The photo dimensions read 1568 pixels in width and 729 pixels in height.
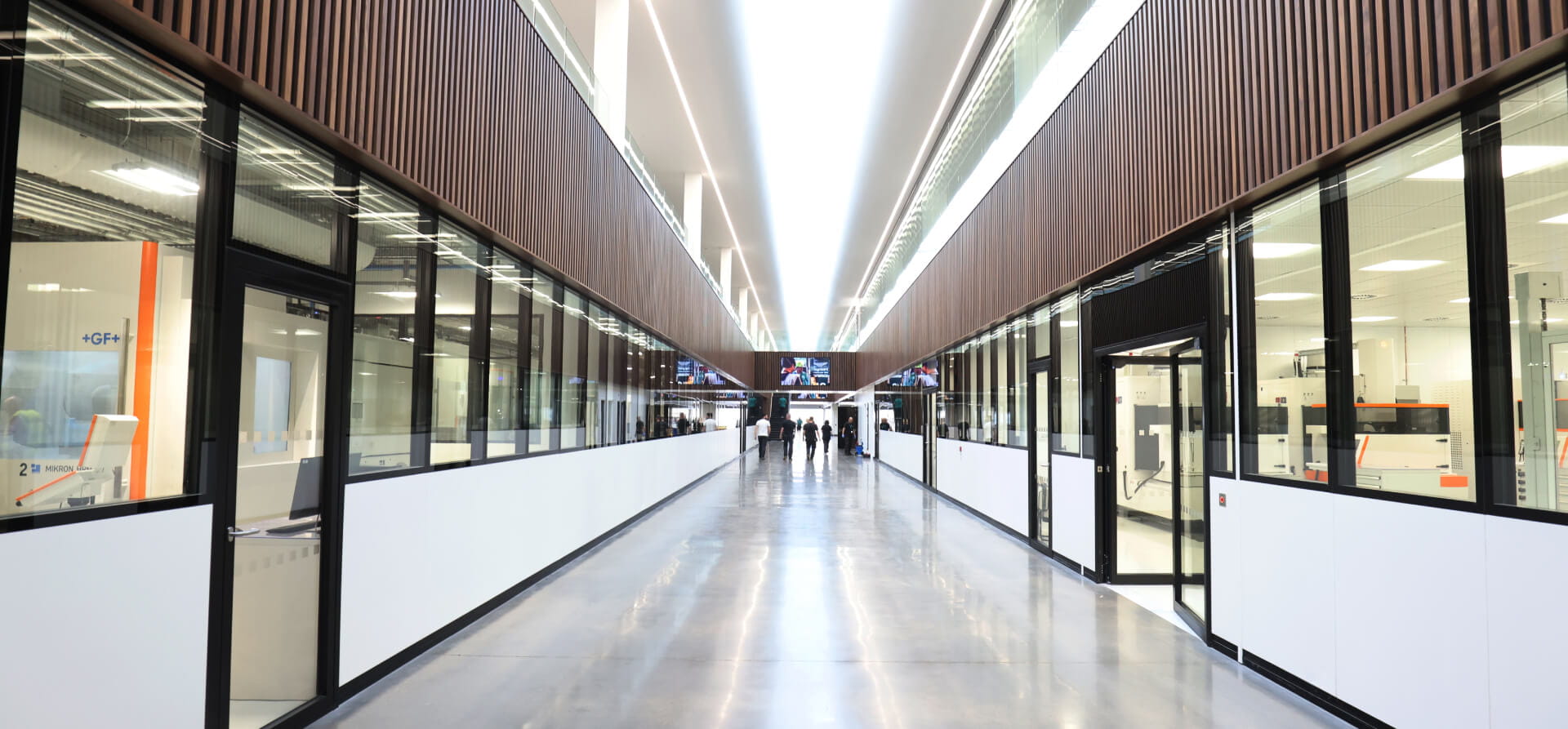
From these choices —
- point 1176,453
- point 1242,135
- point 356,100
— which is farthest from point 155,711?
point 1176,453

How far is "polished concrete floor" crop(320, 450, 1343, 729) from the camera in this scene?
13.0 ft

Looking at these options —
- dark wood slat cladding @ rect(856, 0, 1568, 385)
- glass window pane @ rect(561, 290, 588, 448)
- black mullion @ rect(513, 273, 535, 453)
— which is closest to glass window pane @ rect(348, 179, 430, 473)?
black mullion @ rect(513, 273, 535, 453)

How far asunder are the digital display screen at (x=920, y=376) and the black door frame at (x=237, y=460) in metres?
12.3

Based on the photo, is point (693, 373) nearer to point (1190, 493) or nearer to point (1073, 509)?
point (1073, 509)

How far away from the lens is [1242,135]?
4.66 metres

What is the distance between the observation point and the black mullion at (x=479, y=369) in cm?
574

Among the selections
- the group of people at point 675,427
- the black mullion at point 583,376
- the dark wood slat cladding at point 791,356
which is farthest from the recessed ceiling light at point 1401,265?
the dark wood slat cladding at point 791,356

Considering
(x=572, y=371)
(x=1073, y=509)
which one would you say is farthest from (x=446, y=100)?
(x=1073, y=509)

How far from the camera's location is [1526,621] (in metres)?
3.00

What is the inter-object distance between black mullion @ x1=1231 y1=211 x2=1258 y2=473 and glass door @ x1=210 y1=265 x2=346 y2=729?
5.26m

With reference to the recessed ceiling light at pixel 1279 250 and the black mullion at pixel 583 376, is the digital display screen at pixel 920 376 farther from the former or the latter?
the recessed ceiling light at pixel 1279 250

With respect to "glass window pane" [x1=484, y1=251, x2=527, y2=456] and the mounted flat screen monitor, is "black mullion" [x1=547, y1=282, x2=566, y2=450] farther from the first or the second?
the mounted flat screen monitor

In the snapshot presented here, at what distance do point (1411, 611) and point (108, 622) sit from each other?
5.21 meters

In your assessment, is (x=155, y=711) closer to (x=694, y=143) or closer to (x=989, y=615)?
(x=989, y=615)
